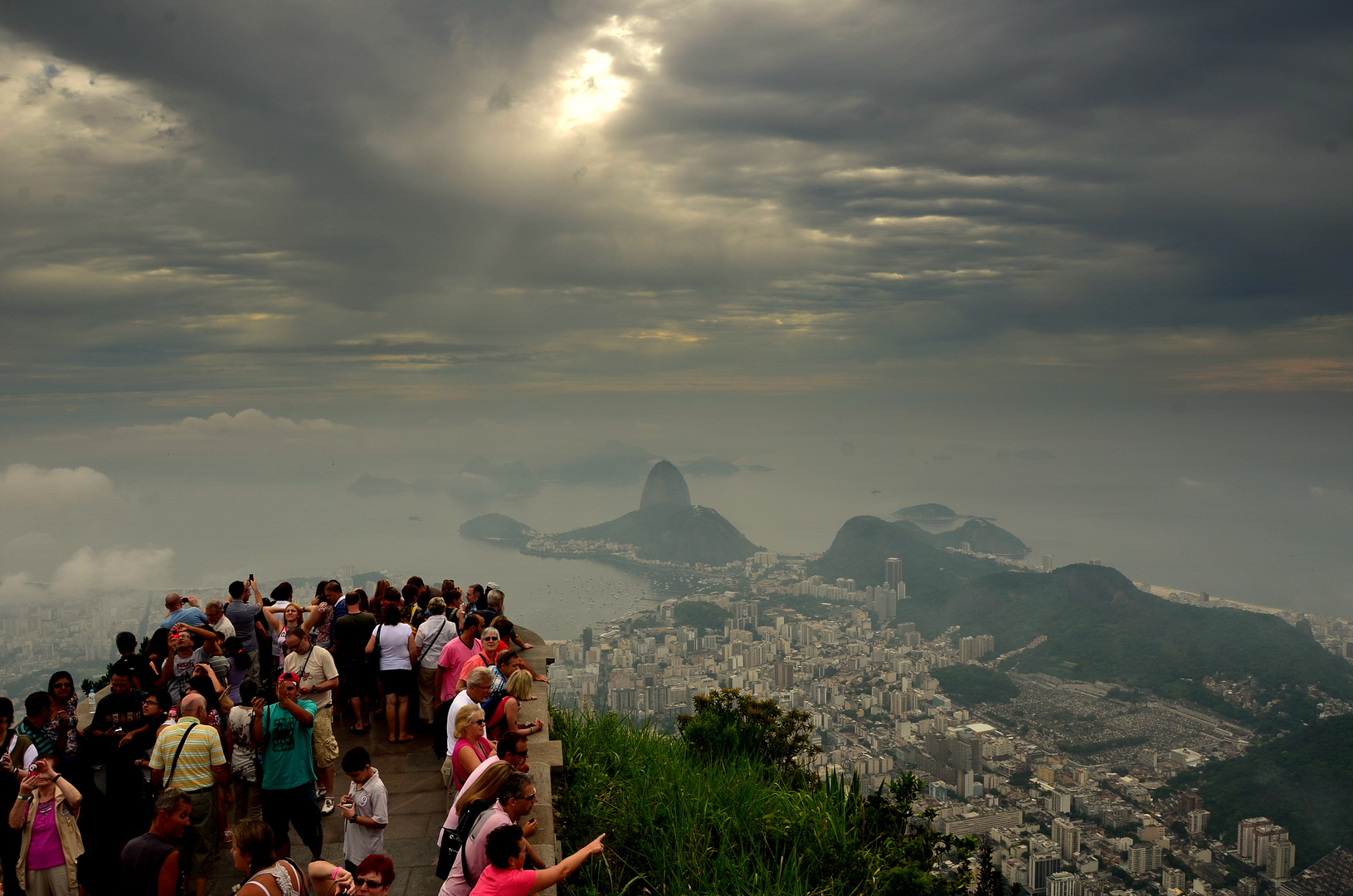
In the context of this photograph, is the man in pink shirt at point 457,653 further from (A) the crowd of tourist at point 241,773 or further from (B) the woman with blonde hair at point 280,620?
(B) the woman with blonde hair at point 280,620

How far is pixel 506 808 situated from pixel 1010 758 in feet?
225

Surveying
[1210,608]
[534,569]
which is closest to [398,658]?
[1210,608]

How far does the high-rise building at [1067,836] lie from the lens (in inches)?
1705

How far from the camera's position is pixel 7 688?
2611 inches

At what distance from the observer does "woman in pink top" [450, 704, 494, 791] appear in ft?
19.9

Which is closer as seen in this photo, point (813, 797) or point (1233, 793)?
point (813, 797)

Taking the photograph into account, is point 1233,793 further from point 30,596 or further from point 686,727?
point 30,596

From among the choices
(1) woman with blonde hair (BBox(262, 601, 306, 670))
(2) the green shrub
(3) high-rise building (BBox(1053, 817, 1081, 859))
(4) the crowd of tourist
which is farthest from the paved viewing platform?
(3) high-rise building (BBox(1053, 817, 1081, 859))

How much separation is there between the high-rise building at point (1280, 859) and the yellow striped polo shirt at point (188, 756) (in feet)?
204

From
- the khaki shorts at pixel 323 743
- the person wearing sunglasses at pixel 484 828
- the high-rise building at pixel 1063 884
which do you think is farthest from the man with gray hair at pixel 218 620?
the high-rise building at pixel 1063 884

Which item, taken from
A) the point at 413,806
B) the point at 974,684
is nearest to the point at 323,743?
the point at 413,806

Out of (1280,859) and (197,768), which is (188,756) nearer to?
(197,768)

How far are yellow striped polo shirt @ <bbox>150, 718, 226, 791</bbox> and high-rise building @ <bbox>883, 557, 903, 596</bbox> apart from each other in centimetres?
14551

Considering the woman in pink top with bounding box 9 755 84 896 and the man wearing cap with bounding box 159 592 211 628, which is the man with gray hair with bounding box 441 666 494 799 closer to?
the woman in pink top with bounding box 9 755 84 896
